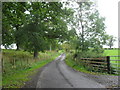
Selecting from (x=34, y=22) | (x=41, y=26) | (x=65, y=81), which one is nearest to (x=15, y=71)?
(x=65, y=81)

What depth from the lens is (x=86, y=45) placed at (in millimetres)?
19609

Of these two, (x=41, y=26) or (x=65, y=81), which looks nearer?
(x=65, y=81)

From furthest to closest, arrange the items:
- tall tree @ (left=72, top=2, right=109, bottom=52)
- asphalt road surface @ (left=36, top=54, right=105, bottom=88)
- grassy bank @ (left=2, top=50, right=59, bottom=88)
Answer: tall tree @ (left=72, top=2, right=109, bottom=52)
grassy bank @ (left=2, top=50, right=59, bottom=88)
asphalt road surface @ (left=36, top=54, right=105, bottom=88)

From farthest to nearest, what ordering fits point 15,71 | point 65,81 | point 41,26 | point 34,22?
point 41,26 < point 34,22 < point 15,71 < point 65,81

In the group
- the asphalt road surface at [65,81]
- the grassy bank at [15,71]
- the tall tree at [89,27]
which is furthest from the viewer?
the tall tree at [89,27]

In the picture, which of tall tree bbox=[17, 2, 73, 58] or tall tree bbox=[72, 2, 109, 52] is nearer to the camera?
tall tree bbox=[17, 2, 73, 58]

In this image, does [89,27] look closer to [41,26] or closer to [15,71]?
[41,26]

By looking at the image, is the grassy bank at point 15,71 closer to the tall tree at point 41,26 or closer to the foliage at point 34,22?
the foliage at point 34,22

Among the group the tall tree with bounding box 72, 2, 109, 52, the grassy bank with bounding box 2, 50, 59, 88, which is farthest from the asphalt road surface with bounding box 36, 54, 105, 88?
the tall tree with bounding box 72, 2, 109, 52

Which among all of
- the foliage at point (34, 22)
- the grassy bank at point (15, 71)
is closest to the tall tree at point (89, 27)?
the foliage at point (34, 22)

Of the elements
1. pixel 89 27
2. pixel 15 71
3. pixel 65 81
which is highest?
pixel 89 27

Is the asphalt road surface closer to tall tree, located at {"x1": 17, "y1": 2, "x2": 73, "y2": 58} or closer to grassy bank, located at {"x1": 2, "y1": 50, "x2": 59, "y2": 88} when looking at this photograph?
grassy bank, located at {"x1": 2, "y1": 50, "x2": 59, "y2": 88}

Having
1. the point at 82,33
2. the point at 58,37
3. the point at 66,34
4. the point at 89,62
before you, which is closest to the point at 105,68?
the point at 89,62

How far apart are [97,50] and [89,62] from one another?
662cm
